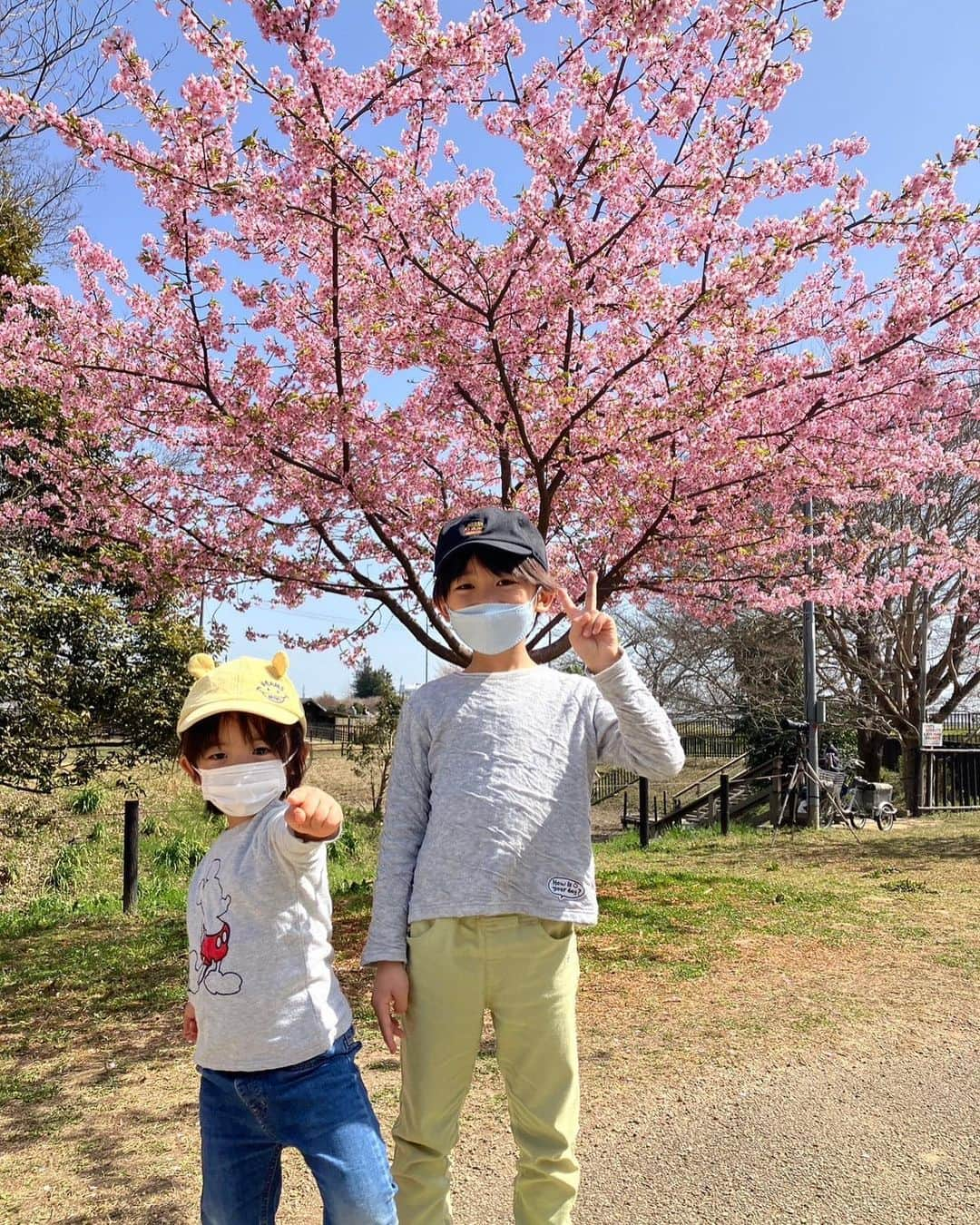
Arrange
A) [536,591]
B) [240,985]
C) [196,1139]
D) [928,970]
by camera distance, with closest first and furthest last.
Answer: [240,985], [536,591], [196,1139], [928,970]

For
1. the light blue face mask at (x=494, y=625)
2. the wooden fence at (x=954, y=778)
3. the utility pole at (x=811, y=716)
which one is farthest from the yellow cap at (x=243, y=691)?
the wooden fence at (x=954, y=778)

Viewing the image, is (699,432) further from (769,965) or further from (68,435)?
(68,435)

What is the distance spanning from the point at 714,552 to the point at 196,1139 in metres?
4.33

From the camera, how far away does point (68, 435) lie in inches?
243

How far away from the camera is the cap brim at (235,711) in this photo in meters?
1.67

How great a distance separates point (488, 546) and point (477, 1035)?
3.30 ft

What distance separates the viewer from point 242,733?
175 centimetres

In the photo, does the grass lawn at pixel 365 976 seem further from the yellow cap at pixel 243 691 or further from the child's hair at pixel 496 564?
the child's hair at pixel 496 564

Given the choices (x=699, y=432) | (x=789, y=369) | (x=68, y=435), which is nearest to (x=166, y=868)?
(x=68, y=435)

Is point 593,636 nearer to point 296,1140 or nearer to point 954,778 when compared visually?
point 296,1140

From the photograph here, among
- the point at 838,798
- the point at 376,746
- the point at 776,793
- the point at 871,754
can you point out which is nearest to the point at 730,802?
the point at 776,793

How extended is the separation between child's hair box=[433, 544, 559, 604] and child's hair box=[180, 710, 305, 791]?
0.47 meters

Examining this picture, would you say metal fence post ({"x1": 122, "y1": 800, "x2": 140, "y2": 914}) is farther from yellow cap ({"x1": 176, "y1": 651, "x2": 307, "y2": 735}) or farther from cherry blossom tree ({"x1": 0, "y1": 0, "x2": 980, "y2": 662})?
yellow cap ({"x1": 176, "y1": 651, "x2": 307, "y2": 735})

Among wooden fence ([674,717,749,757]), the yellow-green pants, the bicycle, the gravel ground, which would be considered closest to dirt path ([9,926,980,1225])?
the gravel ground
